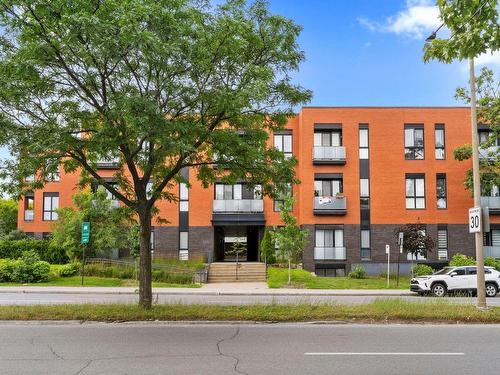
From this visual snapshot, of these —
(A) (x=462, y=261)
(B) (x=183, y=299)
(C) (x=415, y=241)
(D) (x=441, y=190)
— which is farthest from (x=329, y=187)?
(B) (x=183, y=299)

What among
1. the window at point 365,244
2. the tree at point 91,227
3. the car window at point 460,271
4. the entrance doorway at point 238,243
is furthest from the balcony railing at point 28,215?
the car window at point 460,271

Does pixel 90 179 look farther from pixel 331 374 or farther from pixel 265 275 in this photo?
pixel 265 275

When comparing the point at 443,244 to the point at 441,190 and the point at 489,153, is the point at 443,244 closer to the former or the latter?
the point at 441,190

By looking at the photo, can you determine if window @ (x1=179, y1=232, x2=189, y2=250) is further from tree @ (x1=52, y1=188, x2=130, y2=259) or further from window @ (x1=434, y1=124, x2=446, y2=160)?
window @ (x1=434, y1=124, x2=446, y2=160)

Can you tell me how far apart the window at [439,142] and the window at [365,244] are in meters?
7.33

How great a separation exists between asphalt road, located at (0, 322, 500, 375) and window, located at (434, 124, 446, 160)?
26957 mm

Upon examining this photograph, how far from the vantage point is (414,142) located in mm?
36531

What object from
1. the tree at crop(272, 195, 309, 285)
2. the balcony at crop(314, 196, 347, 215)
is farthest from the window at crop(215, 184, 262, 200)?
the tree at crop(272, 195, 309, 285)

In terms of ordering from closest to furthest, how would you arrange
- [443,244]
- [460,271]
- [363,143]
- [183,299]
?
1. [183,299]
2. [460,271]
3. [443,244]
4. [363,143]

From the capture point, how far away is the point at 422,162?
36188mm

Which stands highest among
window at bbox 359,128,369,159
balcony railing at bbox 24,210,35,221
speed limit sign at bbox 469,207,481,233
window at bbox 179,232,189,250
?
window at bbox 359,128,369,159

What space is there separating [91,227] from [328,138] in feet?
57.0

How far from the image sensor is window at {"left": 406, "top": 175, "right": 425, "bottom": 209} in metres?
36.1

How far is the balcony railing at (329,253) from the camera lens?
3509 centimetres
